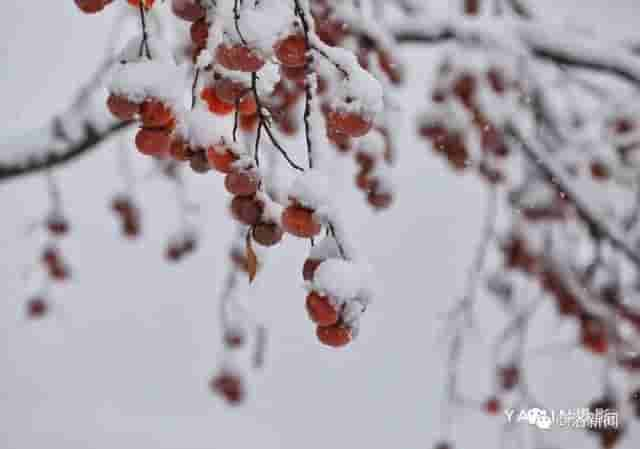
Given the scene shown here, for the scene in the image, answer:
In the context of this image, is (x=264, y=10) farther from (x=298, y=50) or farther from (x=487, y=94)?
(x=487, y=94)

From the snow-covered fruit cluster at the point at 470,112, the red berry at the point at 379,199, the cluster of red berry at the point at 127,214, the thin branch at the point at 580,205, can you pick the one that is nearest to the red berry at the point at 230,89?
the red berry at the point at 379,199

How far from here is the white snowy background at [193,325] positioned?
2.38 m

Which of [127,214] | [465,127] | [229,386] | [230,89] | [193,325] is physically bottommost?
[193,325]

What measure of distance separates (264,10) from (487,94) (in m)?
1.05

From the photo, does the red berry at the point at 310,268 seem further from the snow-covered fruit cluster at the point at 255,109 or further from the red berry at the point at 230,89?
the red berry at the point at 230,89

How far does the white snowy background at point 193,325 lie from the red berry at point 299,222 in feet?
6.70

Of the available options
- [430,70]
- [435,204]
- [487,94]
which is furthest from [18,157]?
[430,70]

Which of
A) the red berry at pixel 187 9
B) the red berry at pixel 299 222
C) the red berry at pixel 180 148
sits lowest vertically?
the red berry at pixel 299 222

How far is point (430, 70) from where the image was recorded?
3459 mm

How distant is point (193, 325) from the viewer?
8.95 feet

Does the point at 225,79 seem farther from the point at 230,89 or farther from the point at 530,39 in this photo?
the point at 530,39

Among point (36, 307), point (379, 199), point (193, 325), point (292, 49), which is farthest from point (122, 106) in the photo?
point (193, 325)

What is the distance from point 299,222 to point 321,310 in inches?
2.6

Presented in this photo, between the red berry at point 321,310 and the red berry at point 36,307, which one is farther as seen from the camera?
the red berry at point 36,307
